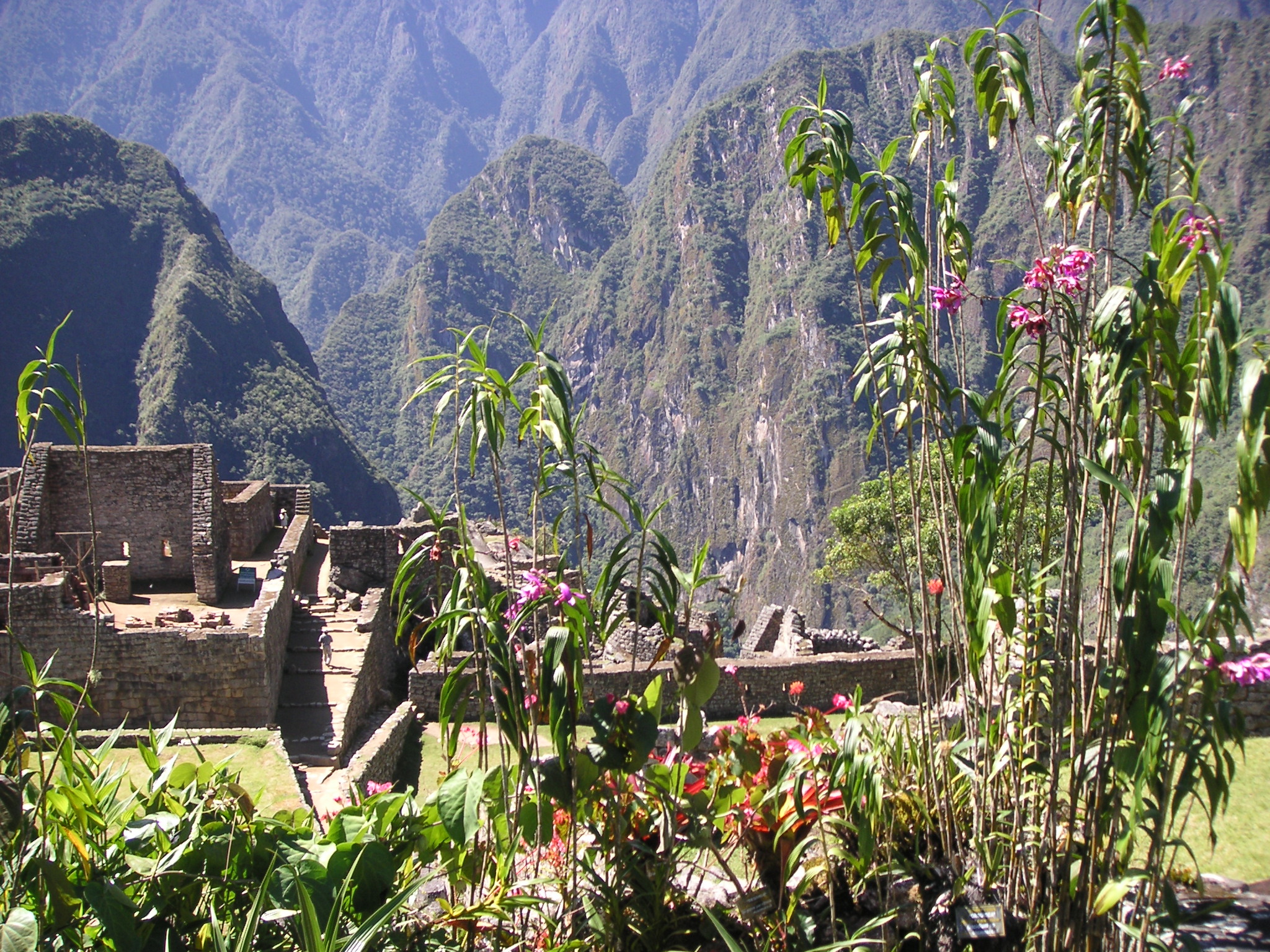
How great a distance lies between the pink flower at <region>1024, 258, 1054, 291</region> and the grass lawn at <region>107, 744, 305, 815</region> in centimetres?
524

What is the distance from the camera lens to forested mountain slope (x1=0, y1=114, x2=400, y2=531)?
72875 millimetres

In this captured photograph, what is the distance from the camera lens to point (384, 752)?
7898 millimetres

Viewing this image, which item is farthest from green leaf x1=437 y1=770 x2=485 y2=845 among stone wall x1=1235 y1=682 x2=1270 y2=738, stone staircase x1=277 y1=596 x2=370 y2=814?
stone wall x1=1235 y1=682 x2=1270 y2=738

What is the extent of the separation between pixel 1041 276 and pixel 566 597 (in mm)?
1469

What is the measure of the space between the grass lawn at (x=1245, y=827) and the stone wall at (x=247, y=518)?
10.6 m

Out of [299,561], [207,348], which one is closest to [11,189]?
[207,348]

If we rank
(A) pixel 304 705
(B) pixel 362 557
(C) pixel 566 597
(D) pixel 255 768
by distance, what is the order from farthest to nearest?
(B) pixel 362 557 < (A) pixel 304 705 < (D) pixel 255 768 < (C) pixel 566 597

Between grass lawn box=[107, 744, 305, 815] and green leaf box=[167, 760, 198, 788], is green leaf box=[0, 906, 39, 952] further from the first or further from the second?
grass lawn box=[107, 744, 305, 815]

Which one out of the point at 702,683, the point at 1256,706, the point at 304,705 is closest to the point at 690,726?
the point at 702,683

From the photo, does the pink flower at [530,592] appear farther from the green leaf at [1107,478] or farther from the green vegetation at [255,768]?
the green vegetation at [255,768]

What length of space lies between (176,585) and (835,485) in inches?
4262

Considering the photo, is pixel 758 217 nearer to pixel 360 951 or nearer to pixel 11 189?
pixel 11 189

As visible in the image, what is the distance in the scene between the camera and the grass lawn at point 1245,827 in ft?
15.0

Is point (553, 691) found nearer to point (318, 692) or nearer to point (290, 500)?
point (318, 692)
